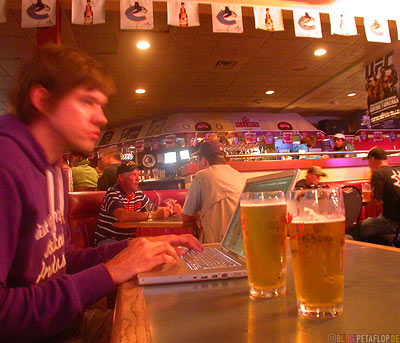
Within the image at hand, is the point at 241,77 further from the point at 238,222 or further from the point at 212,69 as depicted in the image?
the point at 238,222

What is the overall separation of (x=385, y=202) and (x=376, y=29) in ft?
6.90

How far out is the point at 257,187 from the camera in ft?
3.93

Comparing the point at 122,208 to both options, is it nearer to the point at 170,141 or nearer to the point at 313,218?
the point at 313,218

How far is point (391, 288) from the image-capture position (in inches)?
27.9

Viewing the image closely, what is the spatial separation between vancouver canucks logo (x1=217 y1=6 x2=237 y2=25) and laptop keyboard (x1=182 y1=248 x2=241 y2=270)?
3207 millimetres

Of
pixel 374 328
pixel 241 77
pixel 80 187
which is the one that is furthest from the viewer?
pixel 241 77

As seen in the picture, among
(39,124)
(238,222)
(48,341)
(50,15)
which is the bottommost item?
(48,341)

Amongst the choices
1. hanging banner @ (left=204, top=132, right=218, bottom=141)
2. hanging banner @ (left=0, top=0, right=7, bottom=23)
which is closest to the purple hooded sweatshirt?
hanging banner @ (left=0, top=0, right=7, bottom=23)

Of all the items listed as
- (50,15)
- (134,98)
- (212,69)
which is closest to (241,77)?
(212,69)

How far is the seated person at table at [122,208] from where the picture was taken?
313 cm

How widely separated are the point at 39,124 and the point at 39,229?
1.22 ft

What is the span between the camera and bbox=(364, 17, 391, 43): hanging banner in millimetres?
4280

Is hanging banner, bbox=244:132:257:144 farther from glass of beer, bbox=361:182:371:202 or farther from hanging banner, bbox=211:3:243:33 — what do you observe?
hanging banner, bbox=211:3:243:33

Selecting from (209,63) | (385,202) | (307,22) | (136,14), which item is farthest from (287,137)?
(136,14)
